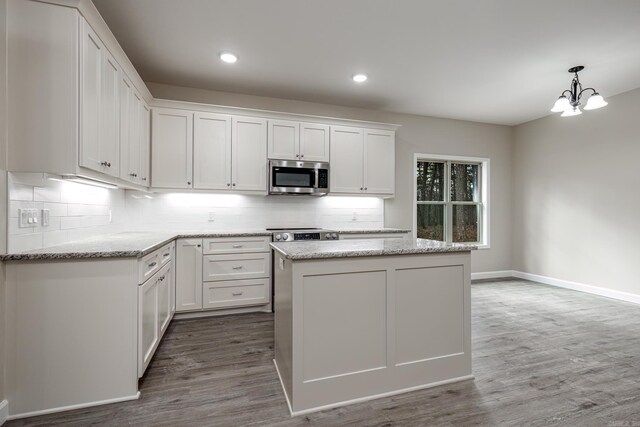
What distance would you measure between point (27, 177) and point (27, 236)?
364mm

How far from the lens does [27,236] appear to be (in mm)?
1913

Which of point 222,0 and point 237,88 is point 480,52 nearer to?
point 222,0

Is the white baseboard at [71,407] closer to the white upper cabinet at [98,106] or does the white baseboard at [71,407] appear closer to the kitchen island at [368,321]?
the kitchen island at [368,321]

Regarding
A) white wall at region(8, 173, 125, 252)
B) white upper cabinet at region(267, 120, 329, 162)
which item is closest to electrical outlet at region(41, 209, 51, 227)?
white wall at region(8, 173, 125, 252)

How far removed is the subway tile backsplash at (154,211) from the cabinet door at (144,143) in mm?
354

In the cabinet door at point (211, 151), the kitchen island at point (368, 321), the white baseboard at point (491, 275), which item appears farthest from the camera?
the white baseboard at point (491, 275)

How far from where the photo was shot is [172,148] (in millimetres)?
3527

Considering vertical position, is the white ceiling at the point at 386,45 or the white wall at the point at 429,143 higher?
the white ceiling at the point at 386,45

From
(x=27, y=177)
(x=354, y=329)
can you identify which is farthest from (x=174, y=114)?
(x=354, y=329)

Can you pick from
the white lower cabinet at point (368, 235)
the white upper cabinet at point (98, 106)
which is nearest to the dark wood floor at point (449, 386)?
the white lower cabinet at point (368, 235)

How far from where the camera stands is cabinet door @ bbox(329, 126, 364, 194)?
4168 mm

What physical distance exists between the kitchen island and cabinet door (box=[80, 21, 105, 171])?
4.44 ft

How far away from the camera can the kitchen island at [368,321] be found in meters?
1.82

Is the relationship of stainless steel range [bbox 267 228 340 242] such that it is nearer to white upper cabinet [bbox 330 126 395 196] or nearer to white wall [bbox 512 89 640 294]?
white upper cabinet [bbox 330 126 395 196]
